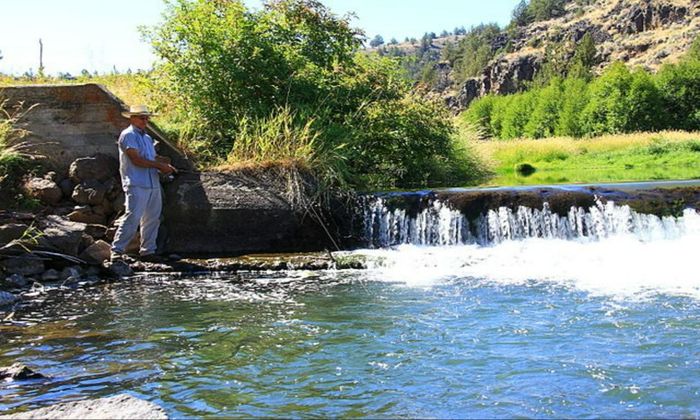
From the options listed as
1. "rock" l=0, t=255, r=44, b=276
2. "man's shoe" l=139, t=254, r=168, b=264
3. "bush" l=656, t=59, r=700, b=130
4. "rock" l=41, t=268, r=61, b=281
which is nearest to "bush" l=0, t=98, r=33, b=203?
"rock" l=0, t=255, r=44, b=276

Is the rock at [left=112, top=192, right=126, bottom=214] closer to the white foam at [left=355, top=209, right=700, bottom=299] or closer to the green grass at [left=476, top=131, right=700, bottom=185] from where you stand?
the white foam at [left=355, top=209, right=700, bottom=299]

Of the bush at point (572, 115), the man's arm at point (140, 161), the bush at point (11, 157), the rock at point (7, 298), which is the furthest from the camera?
the bush at point (572, 115)

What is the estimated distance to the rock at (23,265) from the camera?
9117 mm

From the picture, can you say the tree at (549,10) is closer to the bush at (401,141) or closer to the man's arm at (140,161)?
the bush at (401,141)

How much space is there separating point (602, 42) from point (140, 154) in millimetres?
112955

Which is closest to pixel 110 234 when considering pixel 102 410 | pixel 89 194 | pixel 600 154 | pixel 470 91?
pixel 89 194

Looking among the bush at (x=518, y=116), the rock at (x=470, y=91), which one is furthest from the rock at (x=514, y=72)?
the bush at (x=518, y=116)

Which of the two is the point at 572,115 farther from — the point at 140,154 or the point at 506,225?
the point at 140,154

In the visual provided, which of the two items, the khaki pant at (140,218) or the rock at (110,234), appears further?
the rock at (110,234)

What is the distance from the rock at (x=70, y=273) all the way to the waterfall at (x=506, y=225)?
4.57 meters

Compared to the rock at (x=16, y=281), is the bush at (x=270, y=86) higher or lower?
higher

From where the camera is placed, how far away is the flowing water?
179 inches

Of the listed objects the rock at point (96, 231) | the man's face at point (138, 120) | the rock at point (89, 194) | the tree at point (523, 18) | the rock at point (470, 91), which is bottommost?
the rock at point (96, 231)

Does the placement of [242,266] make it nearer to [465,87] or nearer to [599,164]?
[599,164]
